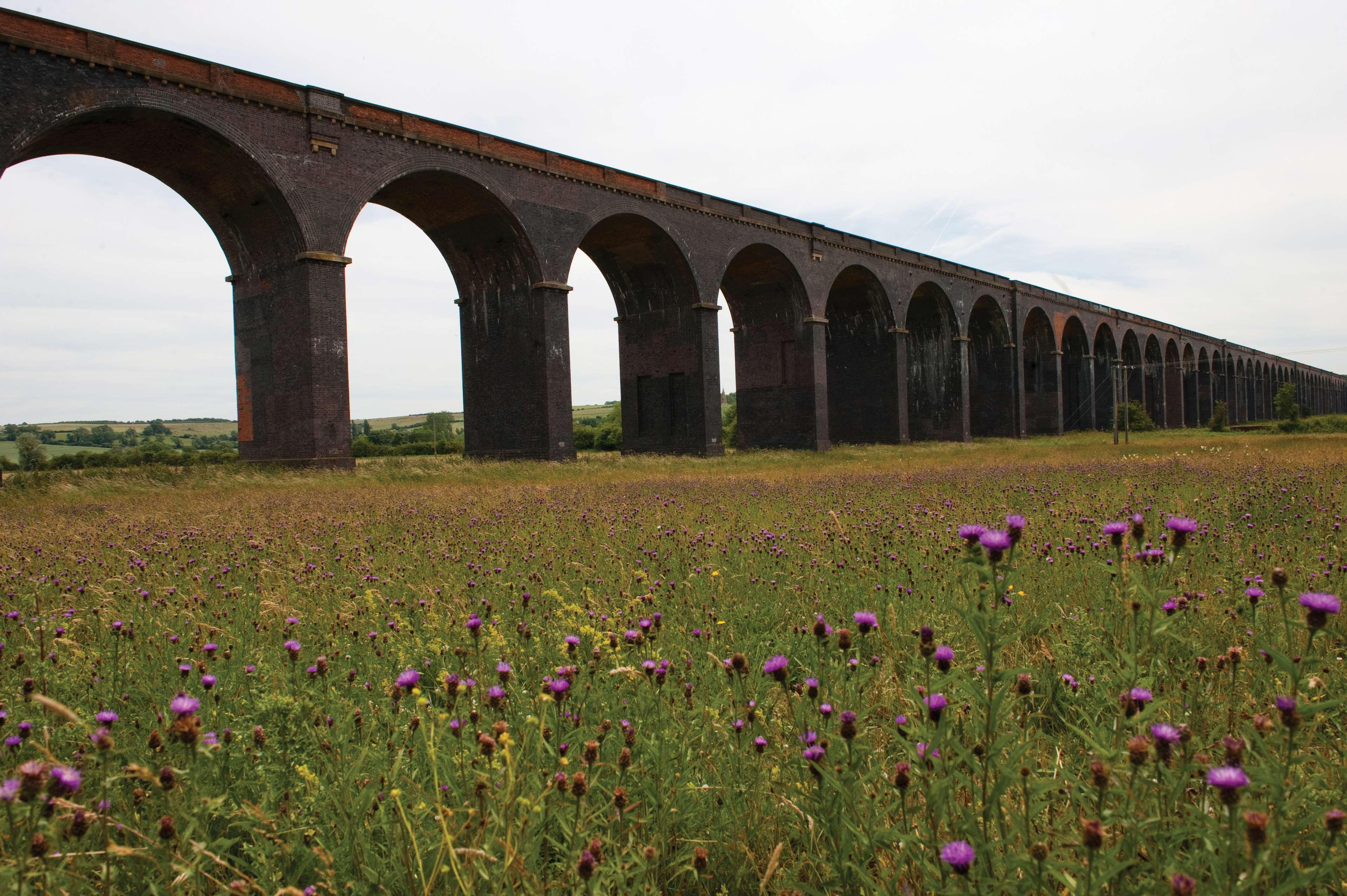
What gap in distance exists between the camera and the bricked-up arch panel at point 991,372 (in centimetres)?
3916

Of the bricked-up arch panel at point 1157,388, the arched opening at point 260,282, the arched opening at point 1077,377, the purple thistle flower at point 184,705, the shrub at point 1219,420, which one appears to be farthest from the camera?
the bricked-up arch panel at point 1157,388

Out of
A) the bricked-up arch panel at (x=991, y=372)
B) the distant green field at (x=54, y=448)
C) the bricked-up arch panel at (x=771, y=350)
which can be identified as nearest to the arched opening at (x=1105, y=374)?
the bricked-up arch panel at (x=991, y=372)

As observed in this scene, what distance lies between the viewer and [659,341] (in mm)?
26328

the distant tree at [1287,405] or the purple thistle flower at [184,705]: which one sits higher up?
the distant tree at [1287,405]

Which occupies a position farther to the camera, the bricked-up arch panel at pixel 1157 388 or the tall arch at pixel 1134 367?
the bricked-up arch panel at pixel 1157 388

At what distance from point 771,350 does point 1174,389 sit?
4854 centimetres

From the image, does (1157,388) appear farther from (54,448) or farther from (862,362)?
(54,448)

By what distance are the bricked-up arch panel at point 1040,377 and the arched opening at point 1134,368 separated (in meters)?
9.98

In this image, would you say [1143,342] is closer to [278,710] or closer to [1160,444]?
[1160,444]

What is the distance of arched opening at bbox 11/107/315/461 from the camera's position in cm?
1523

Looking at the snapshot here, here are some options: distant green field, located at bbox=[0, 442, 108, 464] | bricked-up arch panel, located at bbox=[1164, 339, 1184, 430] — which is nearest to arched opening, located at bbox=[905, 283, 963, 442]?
bricked-up arch panel, located at bbox=[1164, 339, 1184, 430]

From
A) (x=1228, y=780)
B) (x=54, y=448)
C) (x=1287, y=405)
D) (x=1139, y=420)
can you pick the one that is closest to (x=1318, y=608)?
(x=1228, y=780)

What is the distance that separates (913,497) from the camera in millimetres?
8016

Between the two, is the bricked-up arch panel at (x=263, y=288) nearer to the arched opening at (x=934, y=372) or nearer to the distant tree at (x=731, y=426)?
the distant tree at (x=731, y=426)
